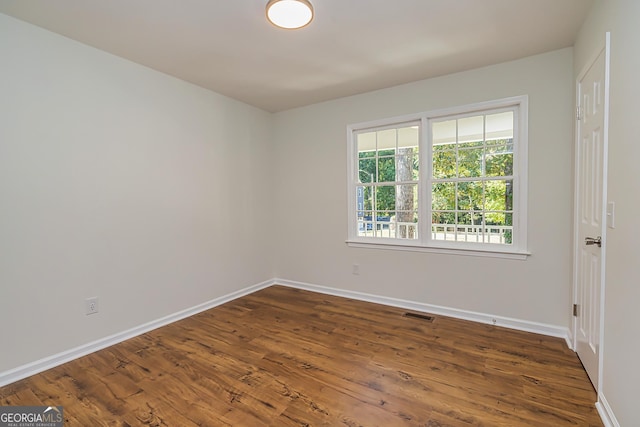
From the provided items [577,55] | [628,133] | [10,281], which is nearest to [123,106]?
[10,281]

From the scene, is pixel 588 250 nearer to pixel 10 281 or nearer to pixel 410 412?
pixel 410 412

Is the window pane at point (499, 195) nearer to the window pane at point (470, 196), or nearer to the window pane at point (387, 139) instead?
the window pane at point (470, 196)

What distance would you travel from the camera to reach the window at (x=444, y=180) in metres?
2.89

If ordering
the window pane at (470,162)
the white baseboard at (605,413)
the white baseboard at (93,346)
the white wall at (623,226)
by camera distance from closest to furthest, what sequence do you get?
the white wall at (623,226) → the white baseboard at (605,413) → the white baseboard at (93,346) → the window pane at (470,162)

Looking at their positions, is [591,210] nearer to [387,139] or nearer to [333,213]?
[387,139]

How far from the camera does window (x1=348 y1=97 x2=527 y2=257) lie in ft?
9.48

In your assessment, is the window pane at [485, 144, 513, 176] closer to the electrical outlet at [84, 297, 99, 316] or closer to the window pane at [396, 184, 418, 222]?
the window pane at [396, 184, 418, 222]

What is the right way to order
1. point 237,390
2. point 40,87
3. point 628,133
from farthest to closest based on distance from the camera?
point 40,87 → point 237,390 → point 628,133

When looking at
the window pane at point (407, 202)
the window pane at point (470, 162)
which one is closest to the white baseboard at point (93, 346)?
the window pane at point (407, 202)

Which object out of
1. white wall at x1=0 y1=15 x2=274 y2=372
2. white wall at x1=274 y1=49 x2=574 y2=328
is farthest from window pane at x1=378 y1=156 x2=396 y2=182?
white wall at x1=0 y1=15 x2=274 y2=372

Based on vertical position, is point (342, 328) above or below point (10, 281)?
below

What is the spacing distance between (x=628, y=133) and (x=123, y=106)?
11.7 feet

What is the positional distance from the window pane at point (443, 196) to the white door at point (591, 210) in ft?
3.40

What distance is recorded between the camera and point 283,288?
4238 millimetres
